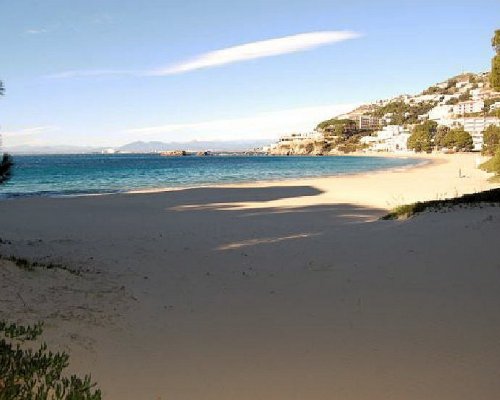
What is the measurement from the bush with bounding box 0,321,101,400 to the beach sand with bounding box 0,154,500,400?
38cm

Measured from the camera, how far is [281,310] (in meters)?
7.06

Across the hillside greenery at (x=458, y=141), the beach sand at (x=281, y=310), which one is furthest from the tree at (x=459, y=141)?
the beach sand at (x=281, y=310)

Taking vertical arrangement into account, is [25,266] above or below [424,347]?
above

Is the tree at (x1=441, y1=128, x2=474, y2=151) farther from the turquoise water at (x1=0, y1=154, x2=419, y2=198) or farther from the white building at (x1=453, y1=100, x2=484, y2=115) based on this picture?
the white building at (x1=453, y1=100, x2=484, y2=115)

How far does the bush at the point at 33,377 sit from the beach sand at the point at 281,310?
385mm

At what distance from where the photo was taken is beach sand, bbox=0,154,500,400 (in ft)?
15.5

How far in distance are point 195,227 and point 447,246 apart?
9.48 m

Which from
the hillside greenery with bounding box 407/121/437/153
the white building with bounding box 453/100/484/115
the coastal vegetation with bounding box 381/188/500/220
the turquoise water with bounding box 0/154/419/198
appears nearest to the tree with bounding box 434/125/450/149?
the hillside greenery with bounding box 407/121/437/153

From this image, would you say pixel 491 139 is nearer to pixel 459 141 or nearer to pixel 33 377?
pixel 459 141

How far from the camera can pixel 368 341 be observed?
5.63m

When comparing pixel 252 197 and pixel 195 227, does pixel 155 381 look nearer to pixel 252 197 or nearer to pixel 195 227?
pixel 195 227

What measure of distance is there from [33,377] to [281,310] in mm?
3790

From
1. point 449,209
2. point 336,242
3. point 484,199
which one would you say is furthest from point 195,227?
point 484,199

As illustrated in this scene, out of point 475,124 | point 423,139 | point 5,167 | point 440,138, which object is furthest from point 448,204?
point 475,124
